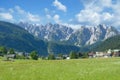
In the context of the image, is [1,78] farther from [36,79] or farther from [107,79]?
[107,79]

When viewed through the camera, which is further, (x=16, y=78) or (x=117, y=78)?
(x=16, y=78)

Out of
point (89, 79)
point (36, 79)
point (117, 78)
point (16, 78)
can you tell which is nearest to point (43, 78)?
point (36, 79)

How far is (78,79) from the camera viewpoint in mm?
28109

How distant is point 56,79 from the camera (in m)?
28.7

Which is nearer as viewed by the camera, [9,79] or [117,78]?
[117,78]

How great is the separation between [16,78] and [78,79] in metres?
6.88

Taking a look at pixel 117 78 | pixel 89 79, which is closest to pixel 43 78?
pixel 89 79

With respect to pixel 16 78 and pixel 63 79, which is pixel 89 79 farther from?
pixel 16 78

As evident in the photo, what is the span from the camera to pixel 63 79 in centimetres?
2839

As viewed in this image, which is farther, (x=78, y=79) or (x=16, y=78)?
(x=16, y=78)

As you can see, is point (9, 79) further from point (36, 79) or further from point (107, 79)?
point (107, 79)

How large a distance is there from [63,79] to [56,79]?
0.76m

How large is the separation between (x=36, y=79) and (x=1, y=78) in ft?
12.6

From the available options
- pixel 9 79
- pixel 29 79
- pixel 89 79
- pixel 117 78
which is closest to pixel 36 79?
pixel 29 79
